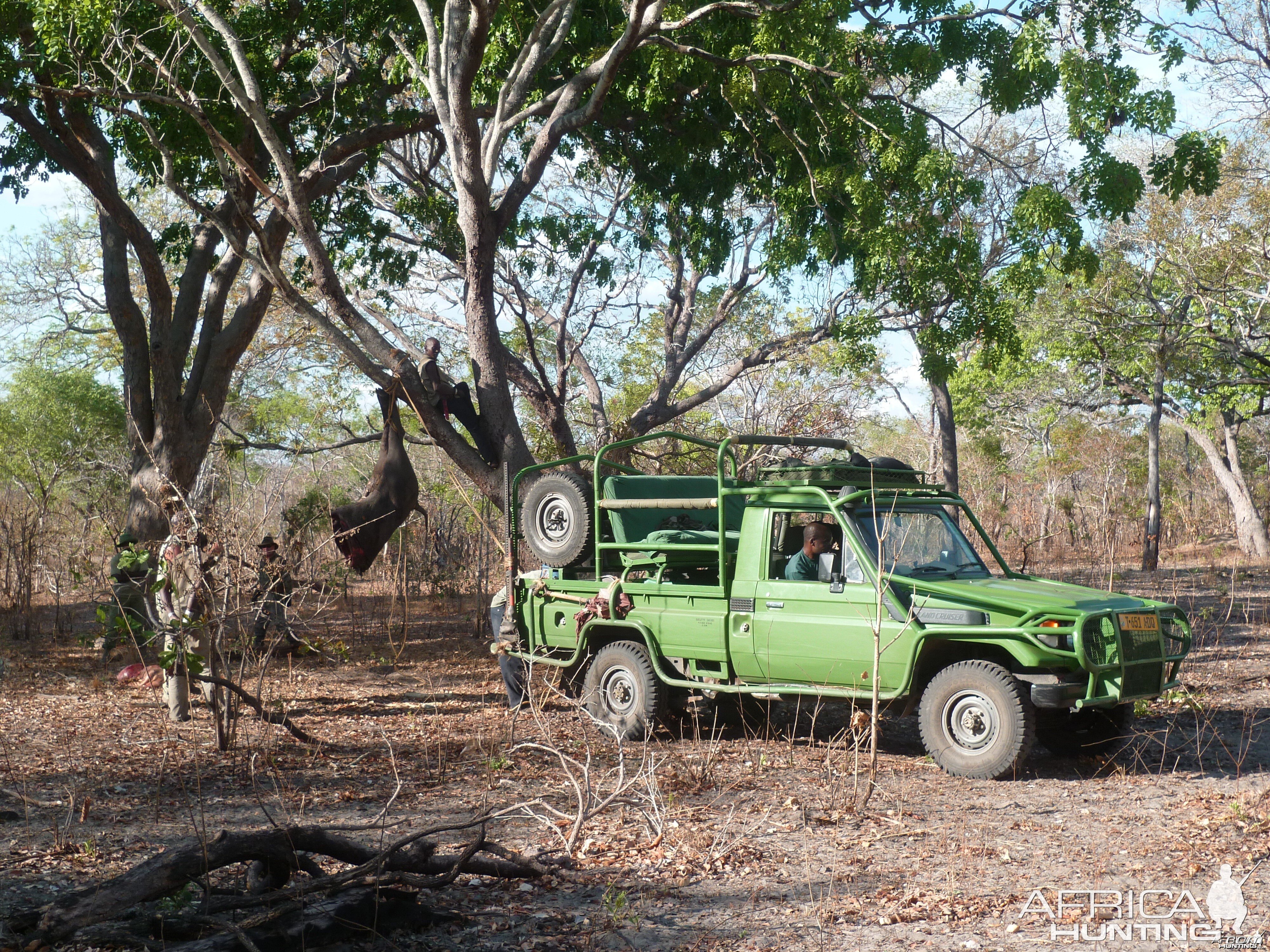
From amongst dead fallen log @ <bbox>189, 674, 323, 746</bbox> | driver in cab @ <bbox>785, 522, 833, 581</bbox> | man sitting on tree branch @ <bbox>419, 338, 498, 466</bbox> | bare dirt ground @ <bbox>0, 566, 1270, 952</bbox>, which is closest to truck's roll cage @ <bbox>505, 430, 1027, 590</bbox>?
driver in cab @ <bbox>785, 522, 833, 581</bbox>

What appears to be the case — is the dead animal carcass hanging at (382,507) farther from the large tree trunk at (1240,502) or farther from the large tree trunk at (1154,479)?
the large tree trunk at (1240,502)

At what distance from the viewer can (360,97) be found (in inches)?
550

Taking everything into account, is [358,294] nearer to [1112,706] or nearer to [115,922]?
[1112,706]

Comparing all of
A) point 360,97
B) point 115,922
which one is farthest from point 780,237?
point 115,922

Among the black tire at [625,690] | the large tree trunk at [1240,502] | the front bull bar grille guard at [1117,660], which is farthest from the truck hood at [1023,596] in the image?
the large tree trunk at [1240,502]

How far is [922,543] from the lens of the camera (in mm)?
8000

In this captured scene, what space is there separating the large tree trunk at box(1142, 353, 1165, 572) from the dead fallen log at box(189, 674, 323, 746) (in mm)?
19799

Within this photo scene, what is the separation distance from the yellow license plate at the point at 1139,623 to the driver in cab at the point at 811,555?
194 centimetres

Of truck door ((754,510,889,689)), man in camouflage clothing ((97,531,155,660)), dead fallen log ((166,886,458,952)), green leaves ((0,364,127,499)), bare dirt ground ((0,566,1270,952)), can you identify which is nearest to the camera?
dead fallen log ((166,886,458,952))

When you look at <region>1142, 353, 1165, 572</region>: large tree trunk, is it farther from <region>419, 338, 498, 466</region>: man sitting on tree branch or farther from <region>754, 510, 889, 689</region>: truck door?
<region>754, 510, 889, 689</region>: truck door

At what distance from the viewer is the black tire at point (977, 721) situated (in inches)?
273

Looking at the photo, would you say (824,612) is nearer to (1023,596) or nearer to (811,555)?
(811,555)

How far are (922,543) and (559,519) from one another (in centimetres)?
304
